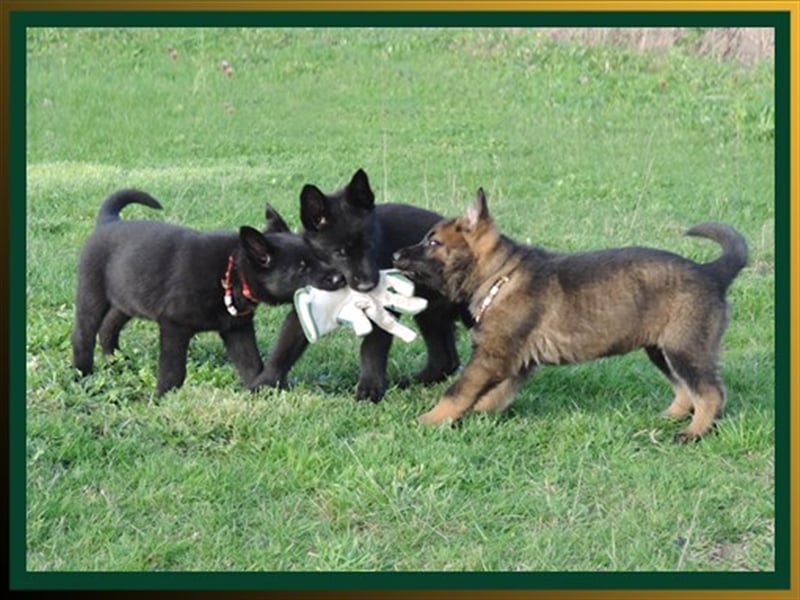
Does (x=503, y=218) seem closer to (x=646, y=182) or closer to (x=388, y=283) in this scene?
(x=646, y=182)

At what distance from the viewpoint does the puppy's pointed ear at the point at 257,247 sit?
22.1ft

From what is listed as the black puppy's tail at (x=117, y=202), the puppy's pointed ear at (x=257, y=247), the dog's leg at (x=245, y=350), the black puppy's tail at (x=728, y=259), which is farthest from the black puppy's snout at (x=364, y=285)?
the black puppy's tail at (x=728, y=259)

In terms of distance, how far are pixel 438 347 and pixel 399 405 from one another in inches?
25.7

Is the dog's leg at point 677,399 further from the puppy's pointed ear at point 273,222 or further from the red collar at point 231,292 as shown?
the puppy's pointed ear at point 273,222

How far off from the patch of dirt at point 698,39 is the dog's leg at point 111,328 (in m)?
10.6

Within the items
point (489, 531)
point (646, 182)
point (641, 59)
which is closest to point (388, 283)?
point (489, 531)

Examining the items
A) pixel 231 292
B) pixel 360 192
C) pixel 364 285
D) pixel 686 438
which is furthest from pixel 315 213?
pixel 686 438

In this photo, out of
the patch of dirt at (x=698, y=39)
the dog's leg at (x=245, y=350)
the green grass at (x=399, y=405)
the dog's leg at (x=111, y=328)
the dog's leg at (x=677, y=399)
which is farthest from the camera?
the patch of dirt at (x=698, y=39)

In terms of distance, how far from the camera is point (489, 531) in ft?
17.6

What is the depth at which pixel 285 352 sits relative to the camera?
686 cm

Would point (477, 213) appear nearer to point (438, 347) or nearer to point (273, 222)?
point (438, 347)

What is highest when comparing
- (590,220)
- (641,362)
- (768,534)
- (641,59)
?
(641,59)

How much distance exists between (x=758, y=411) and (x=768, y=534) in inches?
47.7

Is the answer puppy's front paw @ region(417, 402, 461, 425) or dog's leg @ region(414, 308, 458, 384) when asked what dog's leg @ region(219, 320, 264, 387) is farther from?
puppy's front paw @ region(417, 402, 461, 425)
